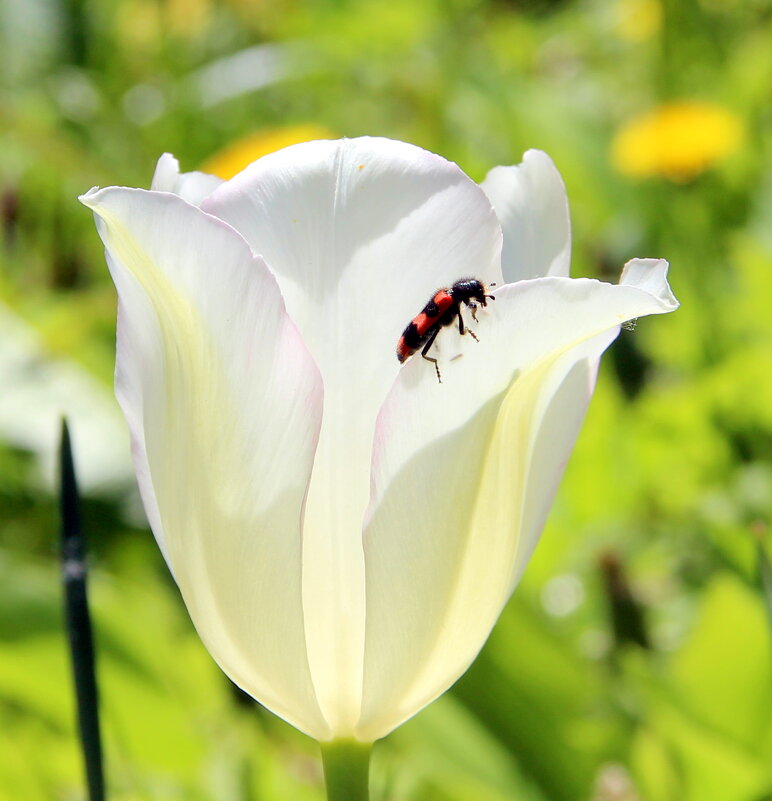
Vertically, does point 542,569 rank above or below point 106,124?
below

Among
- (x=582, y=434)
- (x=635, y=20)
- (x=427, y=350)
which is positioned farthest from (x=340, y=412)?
(x=635, y=20)

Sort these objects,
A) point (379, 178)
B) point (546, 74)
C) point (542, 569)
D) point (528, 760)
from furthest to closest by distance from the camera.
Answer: point (546, 74) < point (542, 569) < point (528, 760) < point (379, 178)

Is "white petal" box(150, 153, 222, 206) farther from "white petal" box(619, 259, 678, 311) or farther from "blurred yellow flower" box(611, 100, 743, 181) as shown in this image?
"blurred yellow flower" box(611, 100, 743, 181)

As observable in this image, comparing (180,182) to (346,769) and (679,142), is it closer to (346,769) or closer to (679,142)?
(346,769)

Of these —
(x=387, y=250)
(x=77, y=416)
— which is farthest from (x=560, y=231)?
(x=77, y=416)

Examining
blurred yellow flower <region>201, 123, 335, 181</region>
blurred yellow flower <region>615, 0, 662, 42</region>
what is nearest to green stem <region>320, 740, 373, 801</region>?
blurred yellow flower <region>201, 123, 335, 181</region>

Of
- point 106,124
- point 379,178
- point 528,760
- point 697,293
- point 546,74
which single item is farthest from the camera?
point 546,74

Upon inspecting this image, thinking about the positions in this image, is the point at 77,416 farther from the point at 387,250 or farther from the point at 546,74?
the point at 546,74
